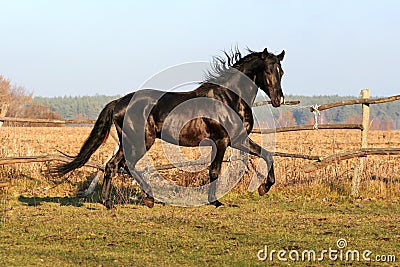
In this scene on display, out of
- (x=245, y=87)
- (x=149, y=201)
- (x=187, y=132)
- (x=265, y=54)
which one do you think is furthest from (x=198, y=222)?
(x=265, y=54)

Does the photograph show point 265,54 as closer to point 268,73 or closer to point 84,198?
point 268,73

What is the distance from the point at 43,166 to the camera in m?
11.2

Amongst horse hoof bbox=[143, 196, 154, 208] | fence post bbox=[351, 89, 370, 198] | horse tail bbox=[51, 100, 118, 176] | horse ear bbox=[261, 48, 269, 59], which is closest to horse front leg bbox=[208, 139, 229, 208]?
horse hoof bbox=[143, 196, 154, 208]

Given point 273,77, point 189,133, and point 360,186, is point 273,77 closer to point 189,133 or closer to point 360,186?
point 189,133

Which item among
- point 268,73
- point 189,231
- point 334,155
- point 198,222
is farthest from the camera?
point 334,155

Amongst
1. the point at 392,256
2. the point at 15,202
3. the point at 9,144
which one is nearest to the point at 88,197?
the point at 15,202

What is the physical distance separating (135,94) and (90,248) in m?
3.20

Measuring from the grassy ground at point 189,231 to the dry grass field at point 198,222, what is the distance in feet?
0.03

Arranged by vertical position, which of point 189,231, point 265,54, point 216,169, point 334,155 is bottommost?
point 189,231

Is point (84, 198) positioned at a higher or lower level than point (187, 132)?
lower

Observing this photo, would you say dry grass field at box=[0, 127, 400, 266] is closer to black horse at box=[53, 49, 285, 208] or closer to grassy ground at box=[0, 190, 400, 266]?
grassy ground at box=[0, 190, 400, 266]

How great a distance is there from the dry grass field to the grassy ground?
0.01 metres

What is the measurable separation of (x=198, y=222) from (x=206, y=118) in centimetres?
184

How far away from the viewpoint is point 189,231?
6.57 meters
